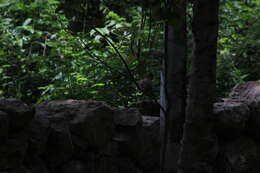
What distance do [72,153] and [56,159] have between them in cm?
13

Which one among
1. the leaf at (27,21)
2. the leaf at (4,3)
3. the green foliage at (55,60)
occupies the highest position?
the leaf at (4,3)

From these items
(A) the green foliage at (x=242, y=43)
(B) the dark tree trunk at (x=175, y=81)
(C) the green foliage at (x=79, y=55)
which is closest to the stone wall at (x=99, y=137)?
(B) the dark tree trunk at (x=175, y=81)

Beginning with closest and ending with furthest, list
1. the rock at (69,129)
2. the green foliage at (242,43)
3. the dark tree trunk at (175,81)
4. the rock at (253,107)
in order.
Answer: the rock at (69,129) → the dark tree trunk at (175,81) → the rock at (253,107) → the green foliage at (242,43)

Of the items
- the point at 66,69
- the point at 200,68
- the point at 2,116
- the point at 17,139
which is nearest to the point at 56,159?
the point at 17,139

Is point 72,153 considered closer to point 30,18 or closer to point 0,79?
point 0,79

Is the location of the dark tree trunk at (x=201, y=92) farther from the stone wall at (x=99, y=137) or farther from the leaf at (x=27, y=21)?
the leaf at (x=27, y=21)

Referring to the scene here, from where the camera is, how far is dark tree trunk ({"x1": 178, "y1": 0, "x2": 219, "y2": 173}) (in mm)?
1721

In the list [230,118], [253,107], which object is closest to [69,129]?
[230,118]

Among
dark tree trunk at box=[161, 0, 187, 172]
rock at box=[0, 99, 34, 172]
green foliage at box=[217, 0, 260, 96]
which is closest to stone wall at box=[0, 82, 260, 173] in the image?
rock at box=[0, 99, 34, 172]

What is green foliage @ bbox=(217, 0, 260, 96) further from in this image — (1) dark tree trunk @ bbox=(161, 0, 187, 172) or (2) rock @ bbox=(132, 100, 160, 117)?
(1) dark tree trunk @ bbox=(161, 0, 187, 172)

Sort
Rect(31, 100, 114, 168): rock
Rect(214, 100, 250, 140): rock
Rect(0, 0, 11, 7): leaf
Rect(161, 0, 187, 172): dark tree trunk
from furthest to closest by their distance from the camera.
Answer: Rect(0, 0, 11, 7): leaf < Rect(214, 100, 250, 140): rock < Rect(161, 0, 187, 172): dark tree trunk < Rect(31, 100, 114, 168): rock

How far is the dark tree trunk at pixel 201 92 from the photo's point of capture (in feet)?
5.65

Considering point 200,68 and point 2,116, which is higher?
point 200,68

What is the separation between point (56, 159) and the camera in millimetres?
2188
